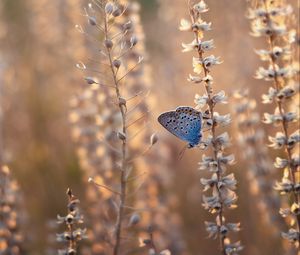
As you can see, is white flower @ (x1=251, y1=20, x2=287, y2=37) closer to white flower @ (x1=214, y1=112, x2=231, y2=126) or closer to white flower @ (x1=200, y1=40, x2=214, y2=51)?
white flower @ (x1=200, y1=40, x2=214, y2=51)

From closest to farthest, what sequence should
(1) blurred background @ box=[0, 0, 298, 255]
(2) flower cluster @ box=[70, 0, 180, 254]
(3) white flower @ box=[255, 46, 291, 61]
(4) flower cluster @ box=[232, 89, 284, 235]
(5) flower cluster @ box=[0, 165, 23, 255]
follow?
(3) white flower @ box=[255, 46, 291, 61]
(5) flower cluster @ box=[0, 165, 23, 255]
(4) flower cluster @ box=[232, 89, 284, 235]
(2) flower cluster @ box=[70, 0, 180, 254]
(1) blurred background @ box=[0, 0, 298, 255]

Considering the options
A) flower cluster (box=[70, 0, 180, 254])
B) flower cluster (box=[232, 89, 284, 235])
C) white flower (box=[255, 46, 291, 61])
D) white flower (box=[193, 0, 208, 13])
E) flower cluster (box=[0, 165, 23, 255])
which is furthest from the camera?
flower cluster (box=[70, 0, 180, 254])

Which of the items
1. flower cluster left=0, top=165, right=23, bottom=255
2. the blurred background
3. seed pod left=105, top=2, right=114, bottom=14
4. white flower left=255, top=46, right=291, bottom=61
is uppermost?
the blurred background

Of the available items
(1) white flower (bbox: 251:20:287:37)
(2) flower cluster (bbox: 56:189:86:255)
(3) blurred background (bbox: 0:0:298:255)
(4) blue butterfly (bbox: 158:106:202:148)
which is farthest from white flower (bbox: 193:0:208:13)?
(3) blurred background (bbox: 0:0:298:255)

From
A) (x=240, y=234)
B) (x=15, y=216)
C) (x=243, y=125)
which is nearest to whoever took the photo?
(x=15, y=216)

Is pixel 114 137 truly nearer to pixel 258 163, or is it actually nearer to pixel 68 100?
pixel 258 163

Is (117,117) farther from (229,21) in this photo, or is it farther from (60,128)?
(60,128)

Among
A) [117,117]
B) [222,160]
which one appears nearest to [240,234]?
[117,117]

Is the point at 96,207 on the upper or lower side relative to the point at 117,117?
lower
